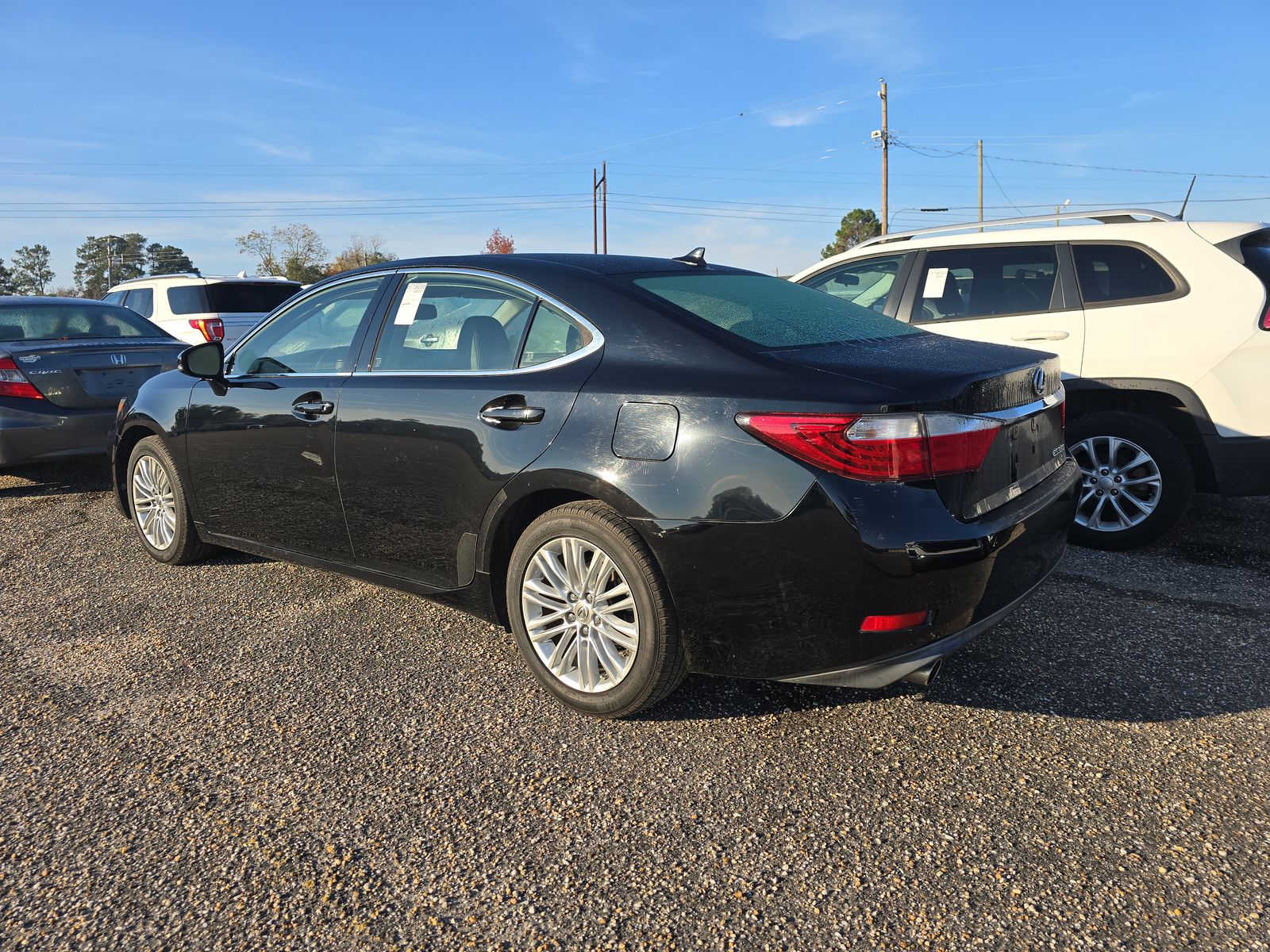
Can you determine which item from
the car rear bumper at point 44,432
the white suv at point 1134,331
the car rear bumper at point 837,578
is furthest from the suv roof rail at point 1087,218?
the car rear bumper at point 44,432

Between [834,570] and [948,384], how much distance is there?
638mm

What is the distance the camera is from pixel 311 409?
3.90 m

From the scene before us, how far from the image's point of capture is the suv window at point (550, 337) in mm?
3203

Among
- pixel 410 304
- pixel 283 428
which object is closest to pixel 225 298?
pixel 283 428

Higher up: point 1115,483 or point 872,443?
point 872,443

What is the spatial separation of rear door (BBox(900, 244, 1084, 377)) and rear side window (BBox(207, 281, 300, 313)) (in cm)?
977

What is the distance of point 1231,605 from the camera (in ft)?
13.7

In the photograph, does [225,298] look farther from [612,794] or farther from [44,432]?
[612,794]

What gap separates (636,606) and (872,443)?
891 mm

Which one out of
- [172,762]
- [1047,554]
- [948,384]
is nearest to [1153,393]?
[1047,554]

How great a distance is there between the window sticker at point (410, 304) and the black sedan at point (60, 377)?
10.1ft

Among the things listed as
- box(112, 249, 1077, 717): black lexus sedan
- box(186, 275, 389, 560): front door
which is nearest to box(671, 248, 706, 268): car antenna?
box(112, 249, 1077, 717): black lexus sedan

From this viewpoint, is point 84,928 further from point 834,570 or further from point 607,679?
point 834,570

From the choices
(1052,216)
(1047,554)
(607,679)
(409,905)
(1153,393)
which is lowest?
(409,905)
